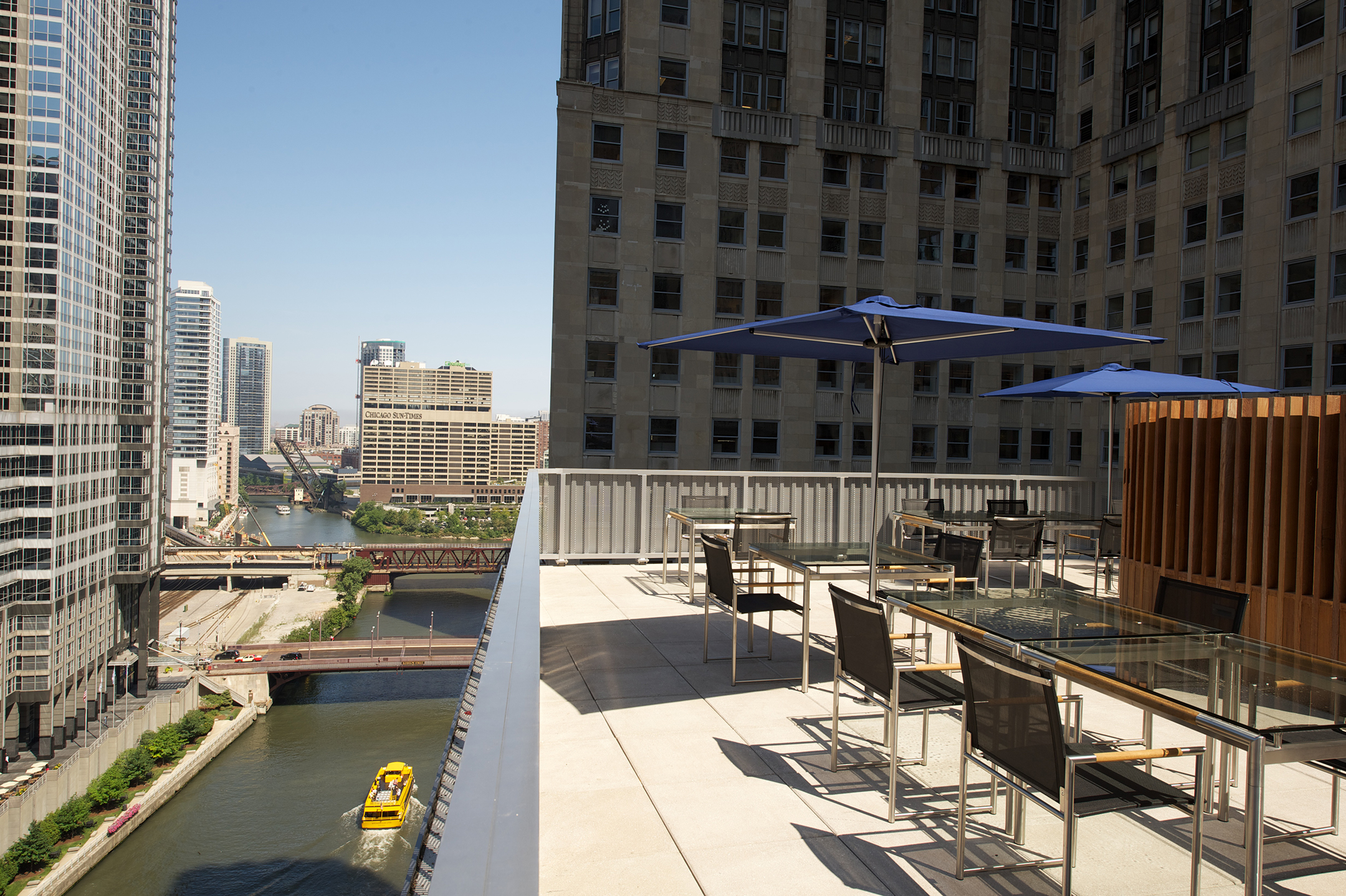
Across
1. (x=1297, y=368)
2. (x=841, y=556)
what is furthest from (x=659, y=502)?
(x=1297, y=368)

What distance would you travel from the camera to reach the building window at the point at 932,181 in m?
38.5

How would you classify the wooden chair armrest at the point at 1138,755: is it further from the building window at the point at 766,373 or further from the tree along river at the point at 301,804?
the tree along river at the point at 301,804

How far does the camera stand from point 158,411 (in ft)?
271

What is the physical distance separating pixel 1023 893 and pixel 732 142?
37.1m

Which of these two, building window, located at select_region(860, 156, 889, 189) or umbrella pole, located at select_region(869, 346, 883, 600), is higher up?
building window, located at select_region(860, 156, 889, 189)

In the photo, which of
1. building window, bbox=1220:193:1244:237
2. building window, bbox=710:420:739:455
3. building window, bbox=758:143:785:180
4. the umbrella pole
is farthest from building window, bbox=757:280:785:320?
the umbrella pole

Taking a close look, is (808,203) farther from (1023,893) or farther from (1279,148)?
(1023,893)

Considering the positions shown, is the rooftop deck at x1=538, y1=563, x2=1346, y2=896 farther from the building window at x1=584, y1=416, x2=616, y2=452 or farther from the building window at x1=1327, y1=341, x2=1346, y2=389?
the building window at x1=584, y1=416, x2=616, y2=452

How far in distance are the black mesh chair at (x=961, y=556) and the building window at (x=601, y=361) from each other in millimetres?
29026

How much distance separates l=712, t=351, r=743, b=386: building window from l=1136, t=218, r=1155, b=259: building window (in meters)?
16.6

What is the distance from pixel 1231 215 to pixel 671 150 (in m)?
21.4

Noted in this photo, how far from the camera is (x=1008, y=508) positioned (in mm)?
11469

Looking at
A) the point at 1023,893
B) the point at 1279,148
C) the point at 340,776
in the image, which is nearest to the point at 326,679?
the point at 340,776

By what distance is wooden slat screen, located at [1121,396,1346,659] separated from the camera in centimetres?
591
